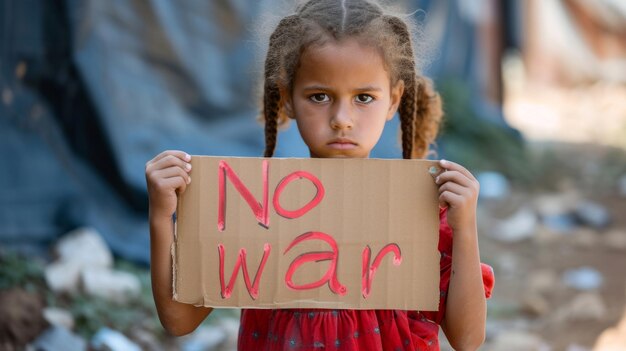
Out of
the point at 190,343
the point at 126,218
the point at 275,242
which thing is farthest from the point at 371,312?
the point at 126,218

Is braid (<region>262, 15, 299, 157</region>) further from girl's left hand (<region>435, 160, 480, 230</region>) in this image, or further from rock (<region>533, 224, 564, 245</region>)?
rock (<region>533, 224, 564, 245</region>)

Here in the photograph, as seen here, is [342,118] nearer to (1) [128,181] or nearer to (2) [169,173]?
(2) [169,173]

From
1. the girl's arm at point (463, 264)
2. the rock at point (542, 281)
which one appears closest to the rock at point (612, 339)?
the rock at point (542, 281)

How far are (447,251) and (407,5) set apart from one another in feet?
14.6

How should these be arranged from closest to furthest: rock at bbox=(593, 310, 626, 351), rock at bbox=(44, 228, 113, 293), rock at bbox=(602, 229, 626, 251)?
rock at bbox=(44, 228, 113, 293), rock at bbox=(593, 310, 626, 351), rock at bbox=(602, 229, 626, 251)

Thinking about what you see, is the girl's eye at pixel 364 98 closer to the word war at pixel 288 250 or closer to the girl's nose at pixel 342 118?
the girl's nose at pixel 342 118

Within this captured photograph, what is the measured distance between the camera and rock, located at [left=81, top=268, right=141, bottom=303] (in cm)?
400

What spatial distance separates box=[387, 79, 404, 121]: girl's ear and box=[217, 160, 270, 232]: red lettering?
39 cm

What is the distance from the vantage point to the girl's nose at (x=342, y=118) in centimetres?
188

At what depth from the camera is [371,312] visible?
1.92 metres

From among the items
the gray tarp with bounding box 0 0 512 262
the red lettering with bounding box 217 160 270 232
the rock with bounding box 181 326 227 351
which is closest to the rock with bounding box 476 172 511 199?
the gray tarp with bounding box 0 0 512 262

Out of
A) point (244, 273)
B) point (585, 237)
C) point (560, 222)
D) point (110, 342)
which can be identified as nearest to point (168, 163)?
point (244, 273)

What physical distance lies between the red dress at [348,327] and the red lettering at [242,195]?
0.73 ft

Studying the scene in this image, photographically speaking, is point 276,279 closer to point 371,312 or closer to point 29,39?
point 371,312
